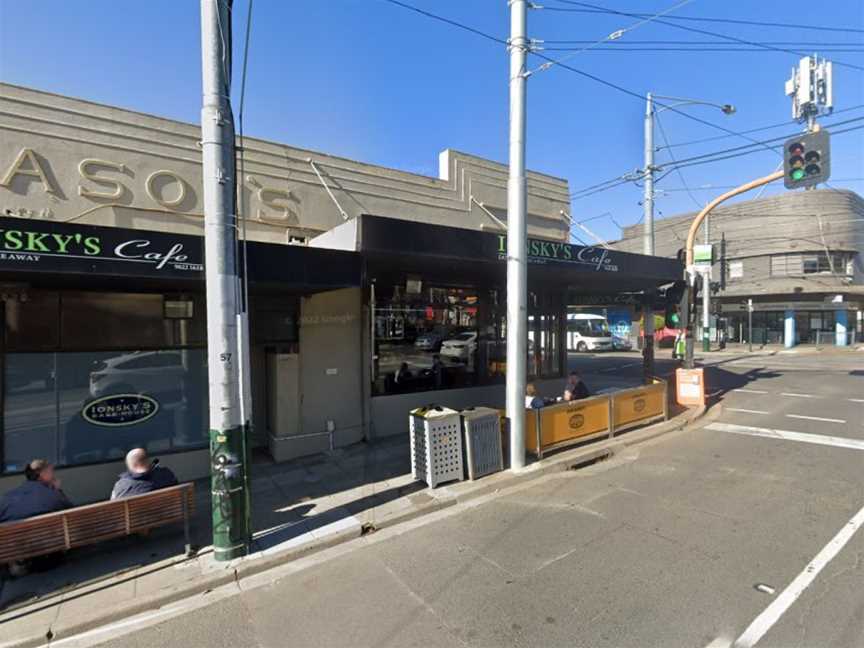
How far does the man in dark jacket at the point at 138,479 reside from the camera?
4949mm

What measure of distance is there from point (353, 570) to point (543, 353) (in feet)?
30.1

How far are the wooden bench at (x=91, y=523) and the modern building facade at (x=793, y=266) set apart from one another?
A: 104 feet

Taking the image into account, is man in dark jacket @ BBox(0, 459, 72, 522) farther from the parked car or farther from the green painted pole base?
the parked car

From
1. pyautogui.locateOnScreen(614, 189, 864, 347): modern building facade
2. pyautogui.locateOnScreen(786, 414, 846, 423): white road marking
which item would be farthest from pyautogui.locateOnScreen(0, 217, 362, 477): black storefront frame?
pyautogui.locateOnScreen(614, 189, 864, 347): modern building facade

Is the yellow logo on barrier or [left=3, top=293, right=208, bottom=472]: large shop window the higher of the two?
[left=3, top=293, right=208, bottom=472]: large shop window

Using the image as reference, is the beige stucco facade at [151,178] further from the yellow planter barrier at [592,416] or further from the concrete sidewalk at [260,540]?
the yellow planter barrier at [592,416]

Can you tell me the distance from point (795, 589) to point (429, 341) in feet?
23.7

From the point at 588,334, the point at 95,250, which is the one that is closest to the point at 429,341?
the point at 95,250

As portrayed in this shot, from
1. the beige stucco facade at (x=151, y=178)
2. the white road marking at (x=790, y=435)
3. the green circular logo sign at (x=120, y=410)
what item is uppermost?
the beige stucco facade at (x=151, y=178)

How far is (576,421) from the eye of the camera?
8.07 meters

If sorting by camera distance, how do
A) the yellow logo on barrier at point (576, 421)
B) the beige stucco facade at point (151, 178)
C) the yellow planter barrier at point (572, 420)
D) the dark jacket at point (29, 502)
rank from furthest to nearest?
the yellow logo on barrier at point (576, 421)
the yellow planter barrier at point (572, 420)
the beige stucco facade at point (151, 178)
the dark jacket at point (29, 502)

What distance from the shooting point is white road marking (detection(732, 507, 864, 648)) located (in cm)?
316

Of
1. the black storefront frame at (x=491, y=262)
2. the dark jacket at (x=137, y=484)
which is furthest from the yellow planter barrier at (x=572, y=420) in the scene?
the dark jacket at (x=137, y=484)

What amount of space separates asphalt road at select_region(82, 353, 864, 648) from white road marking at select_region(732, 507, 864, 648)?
1 centimetres
